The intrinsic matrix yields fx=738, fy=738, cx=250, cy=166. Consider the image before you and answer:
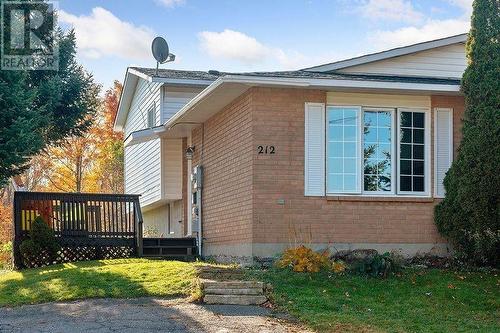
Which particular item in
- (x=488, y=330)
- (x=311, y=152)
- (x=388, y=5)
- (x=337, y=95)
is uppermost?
(x=388, y=5)

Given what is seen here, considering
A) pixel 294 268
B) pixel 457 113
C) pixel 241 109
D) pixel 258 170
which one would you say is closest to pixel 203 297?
pixel 294 268

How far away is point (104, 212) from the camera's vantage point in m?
18.5

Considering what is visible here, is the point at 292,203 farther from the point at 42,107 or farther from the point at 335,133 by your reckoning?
the point at 42,107

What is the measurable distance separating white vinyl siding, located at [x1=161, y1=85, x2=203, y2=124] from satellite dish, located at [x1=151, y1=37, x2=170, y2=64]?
127 cm

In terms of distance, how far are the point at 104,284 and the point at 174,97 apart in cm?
1028

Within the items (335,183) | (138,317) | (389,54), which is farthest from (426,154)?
(138,317)

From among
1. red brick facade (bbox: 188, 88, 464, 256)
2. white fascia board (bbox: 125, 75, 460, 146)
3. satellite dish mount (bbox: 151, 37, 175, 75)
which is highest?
satellite dish mount (bbox: 151, 37, 175, 75)

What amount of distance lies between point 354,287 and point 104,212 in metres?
8.56

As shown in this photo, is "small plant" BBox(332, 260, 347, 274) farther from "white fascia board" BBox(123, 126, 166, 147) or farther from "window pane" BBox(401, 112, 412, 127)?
"white fascia board" BBox(123, 126, 166, 147)

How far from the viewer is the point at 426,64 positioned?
17.5 metres

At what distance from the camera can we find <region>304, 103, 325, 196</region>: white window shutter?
46.8ft

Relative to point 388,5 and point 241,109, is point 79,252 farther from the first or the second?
point 388,5

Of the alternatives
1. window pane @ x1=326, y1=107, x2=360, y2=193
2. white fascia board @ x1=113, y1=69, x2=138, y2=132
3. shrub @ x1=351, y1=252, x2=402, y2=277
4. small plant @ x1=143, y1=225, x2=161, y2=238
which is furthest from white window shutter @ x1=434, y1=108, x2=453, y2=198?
white fascia board @ x1=113, y1=69, x2=138, y2=132

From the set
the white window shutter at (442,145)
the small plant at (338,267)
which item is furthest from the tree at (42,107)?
the white window shutter at (442,145)
